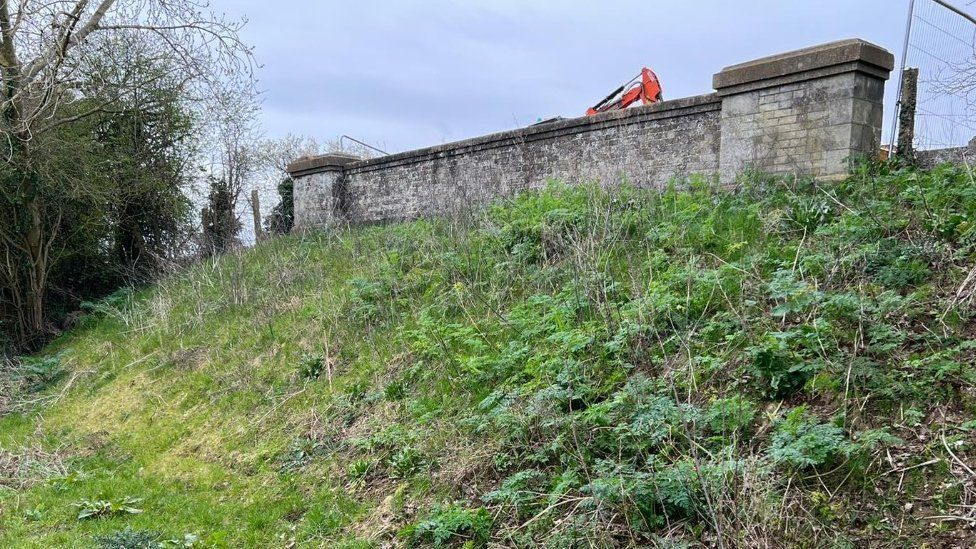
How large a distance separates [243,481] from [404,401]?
1.53 metres

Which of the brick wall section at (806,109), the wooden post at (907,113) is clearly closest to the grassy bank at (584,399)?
the brick wall section at (806,109)

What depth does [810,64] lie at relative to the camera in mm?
7523

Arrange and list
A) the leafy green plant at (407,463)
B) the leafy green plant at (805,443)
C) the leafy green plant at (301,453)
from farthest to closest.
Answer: the leafy green plant at (301,453) < the leafy green plant at (407,463) < the leafy green plant at (805,443)

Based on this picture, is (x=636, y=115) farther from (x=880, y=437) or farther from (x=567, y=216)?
(x=880, y=437)

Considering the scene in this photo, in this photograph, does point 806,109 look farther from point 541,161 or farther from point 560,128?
point 541,161

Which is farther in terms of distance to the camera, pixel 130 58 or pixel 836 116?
pixel 130 58

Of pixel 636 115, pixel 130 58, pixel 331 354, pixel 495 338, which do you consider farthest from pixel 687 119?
pixel 130 58

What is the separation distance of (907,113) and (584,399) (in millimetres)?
6089

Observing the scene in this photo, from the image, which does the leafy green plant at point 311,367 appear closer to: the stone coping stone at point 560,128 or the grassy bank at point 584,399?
the grassy bank at point 584,399

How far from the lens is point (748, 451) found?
3.46 m

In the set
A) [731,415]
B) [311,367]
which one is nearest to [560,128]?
[311,367]

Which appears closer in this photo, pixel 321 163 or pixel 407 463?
pixel 407 463

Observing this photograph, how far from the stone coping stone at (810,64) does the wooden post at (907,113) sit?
21.2 inches

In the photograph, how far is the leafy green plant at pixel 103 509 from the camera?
5227mm
